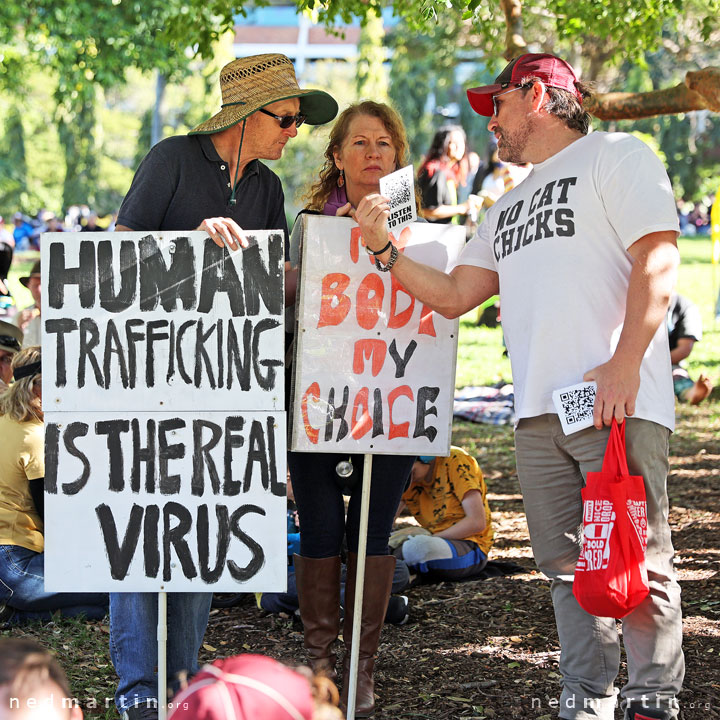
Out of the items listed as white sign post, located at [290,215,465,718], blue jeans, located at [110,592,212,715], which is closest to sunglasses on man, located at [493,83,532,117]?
white sign post, located at [290,215,465,718]

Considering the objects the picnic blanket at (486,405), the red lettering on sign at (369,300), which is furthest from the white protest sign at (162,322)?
the picnic blanket at (486,405)

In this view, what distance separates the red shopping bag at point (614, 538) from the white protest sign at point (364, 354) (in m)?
0.68

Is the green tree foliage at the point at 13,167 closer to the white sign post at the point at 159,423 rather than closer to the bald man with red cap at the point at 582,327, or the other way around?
the white sign post at the point at 159,423

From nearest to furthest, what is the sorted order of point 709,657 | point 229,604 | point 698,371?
point 709,657 < point 229,604 < point 698,371

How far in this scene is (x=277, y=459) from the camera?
3107 millimetres

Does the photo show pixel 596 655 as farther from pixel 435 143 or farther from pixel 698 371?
pixel 698 371

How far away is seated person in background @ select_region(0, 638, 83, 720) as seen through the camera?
154 cm

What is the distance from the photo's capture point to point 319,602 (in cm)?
356

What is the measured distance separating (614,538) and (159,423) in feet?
4.45

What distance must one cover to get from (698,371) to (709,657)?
817 centimetres

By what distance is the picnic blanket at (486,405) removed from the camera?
971 cm

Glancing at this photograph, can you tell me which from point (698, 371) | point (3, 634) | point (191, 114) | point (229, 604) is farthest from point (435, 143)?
point (191, 114)

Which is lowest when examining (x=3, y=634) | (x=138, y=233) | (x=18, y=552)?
(x=3, y=634)

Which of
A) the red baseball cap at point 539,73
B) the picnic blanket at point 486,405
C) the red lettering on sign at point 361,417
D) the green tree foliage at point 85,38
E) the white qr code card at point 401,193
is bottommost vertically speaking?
the picnic blanket at point 486,405
